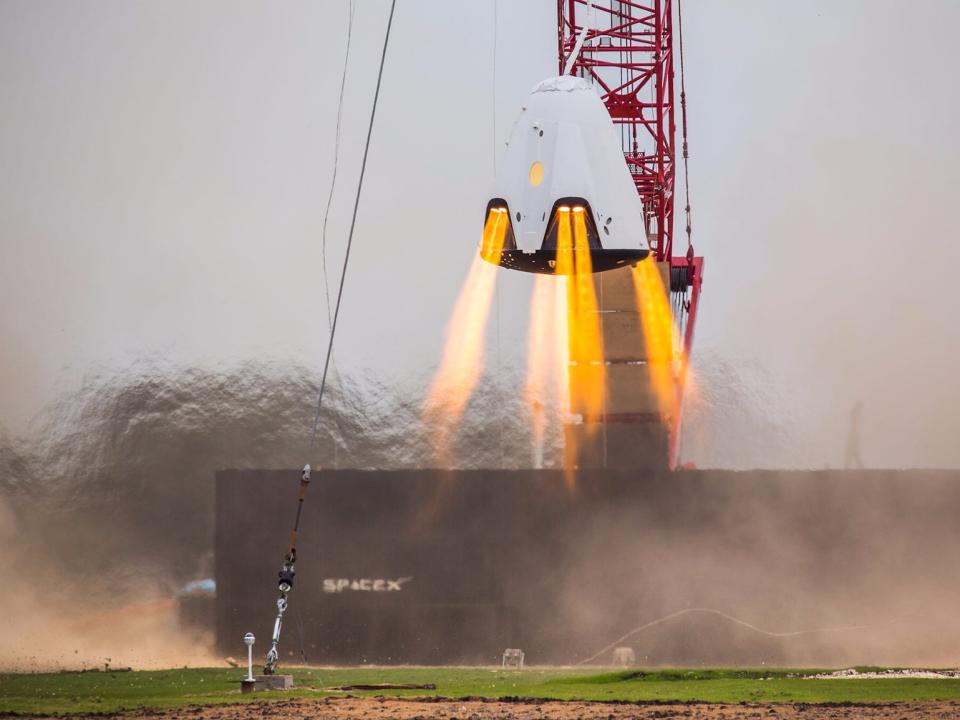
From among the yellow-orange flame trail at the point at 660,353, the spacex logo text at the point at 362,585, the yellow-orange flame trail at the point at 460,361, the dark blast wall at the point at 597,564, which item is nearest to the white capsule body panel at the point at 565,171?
the dark blast wall at the point at 597,564

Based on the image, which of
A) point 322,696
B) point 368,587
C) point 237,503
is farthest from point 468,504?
point 322,696

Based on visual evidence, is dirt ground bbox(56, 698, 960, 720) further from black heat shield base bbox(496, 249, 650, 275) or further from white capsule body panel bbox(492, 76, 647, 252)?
white capsule body panel bbox(492, 76, 647, 252)

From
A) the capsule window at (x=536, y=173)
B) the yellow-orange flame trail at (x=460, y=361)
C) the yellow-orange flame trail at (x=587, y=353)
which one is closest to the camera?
the capsule window at (x=536, y=173)

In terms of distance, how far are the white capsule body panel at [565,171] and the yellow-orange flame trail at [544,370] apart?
72.1ft

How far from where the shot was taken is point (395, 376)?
5138 cm

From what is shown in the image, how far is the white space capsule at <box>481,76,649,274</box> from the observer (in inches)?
1059

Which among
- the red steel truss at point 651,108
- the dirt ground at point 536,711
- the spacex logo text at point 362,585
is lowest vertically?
the dirt ground at point 536,711

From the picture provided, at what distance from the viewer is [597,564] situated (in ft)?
146

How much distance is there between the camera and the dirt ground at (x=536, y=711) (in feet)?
69.3

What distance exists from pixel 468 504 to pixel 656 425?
1004 cm

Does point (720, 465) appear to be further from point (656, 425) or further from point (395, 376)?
point (395, 376)

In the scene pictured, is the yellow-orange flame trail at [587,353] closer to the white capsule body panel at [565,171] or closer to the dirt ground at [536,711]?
the white capsule body panel at [565,171]

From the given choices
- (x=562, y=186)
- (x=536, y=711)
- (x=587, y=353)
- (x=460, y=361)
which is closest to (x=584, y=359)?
(x=587, y=353)

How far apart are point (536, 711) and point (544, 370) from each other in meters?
28.4
